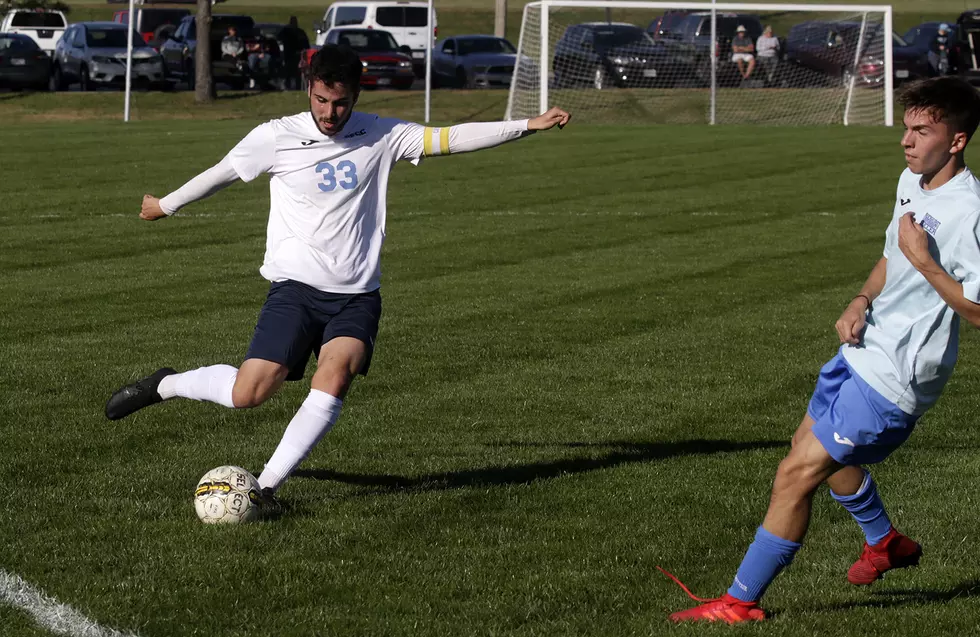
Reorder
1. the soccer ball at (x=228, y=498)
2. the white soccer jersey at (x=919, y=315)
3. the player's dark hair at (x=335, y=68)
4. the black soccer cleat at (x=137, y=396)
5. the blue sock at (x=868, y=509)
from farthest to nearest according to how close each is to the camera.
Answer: the black soccer cleat at (x=137, y=396), the player's dark hair at (x=335, y=68), the soccer ball at (x=228, y=498), the blue sock at (x=868, y=509), the white soccer jersey at (x=919, y=315)

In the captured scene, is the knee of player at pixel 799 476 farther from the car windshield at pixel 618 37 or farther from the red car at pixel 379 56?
the red car at pixel 379 56

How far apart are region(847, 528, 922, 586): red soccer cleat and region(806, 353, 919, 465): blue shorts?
0.60 meters

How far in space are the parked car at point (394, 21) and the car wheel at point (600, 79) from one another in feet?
35.9

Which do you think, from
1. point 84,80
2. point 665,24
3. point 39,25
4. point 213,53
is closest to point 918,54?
point 665,24

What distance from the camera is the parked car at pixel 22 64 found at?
37656mm

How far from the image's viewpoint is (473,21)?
71.6 meters

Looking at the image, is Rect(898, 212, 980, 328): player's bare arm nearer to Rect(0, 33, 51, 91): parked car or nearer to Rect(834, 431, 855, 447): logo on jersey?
Rect(834, 431, 855, 447): logo on jersey

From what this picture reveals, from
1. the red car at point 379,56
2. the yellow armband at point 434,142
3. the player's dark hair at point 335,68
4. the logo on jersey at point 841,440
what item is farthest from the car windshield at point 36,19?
the logo on jersey at point 841,440

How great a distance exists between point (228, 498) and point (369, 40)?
35.9 m

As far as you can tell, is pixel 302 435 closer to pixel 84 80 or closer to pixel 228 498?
pixel 228 498

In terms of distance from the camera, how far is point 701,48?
117 feet

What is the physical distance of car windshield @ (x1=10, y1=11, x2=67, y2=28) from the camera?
47.8 m

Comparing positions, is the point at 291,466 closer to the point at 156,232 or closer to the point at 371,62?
the point at 156,232

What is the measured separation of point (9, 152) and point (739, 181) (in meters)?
11.6
